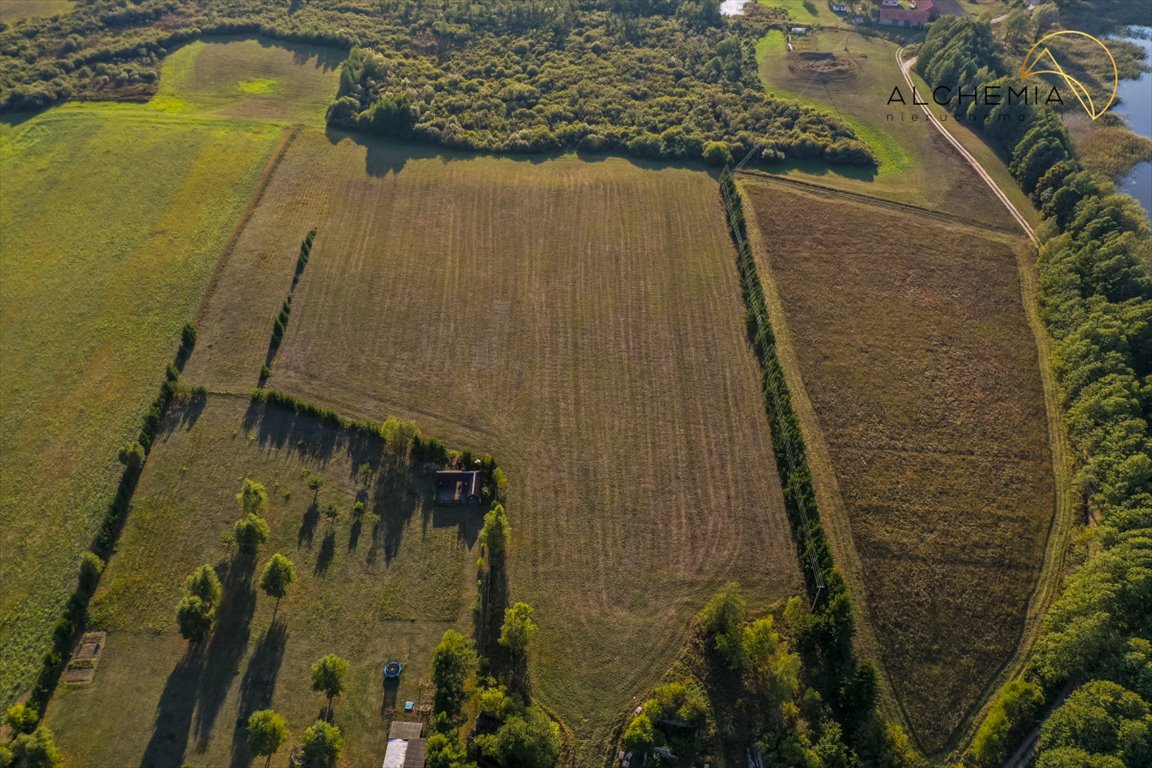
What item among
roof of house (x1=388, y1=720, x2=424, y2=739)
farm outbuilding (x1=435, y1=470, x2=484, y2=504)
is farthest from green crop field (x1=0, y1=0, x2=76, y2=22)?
roof of house (x1=388, y1=720, x2=424, y2=739)

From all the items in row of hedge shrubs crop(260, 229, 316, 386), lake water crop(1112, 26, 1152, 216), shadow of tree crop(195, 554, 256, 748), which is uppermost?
lake water crop(1112, 26, 1152, 216)

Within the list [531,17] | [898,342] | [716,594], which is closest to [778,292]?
[898,342]

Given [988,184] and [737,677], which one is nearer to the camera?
[737,677]

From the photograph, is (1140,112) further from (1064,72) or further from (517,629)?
(517,629)

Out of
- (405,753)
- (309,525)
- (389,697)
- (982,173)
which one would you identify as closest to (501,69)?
(982,173)

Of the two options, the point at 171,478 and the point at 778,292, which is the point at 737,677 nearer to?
the point at 778,292

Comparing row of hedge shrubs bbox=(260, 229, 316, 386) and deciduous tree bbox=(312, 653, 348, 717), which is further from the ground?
row of hedge shrubs bbox=(260, 229, 316, 386)

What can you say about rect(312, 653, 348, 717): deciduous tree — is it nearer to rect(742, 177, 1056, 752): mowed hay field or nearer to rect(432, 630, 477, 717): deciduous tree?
rect(432, 630, 477, 717): deciduous tree
